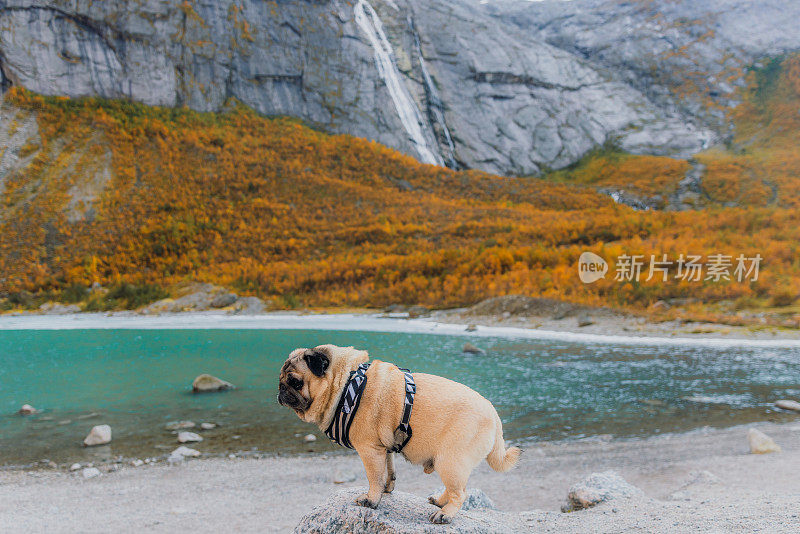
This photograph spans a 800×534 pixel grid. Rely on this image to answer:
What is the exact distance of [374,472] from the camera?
3.30 meters

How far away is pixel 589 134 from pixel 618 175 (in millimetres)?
16547

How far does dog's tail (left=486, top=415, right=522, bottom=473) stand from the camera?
3.28 metres

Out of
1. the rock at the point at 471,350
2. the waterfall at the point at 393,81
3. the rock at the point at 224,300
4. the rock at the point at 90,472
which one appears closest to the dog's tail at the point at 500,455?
the rock at the point at 90,472

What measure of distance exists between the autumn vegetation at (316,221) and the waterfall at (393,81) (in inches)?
545

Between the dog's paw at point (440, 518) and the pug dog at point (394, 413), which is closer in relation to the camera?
the pug dog at point (394, 413)

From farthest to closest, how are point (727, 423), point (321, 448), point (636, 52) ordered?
point (636, 52) < point (727, 423) < point (321, 448)

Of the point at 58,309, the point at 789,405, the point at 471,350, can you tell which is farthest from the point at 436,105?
the point at 789,405

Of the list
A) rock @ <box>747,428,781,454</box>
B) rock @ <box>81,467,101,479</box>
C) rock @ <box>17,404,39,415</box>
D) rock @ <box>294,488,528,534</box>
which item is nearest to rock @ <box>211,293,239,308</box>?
rock @ <box>17,404,39,415</box>

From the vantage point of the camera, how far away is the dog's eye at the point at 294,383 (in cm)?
314

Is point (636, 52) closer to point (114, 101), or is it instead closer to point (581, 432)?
point (114, 101)

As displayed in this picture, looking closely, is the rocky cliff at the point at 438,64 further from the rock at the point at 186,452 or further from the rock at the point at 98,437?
the rock at the point at 186,452

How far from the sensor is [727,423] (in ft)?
34.9

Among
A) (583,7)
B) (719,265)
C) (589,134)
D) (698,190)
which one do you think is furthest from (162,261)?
(583,7)

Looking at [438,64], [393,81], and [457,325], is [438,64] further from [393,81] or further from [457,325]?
[457,325]
